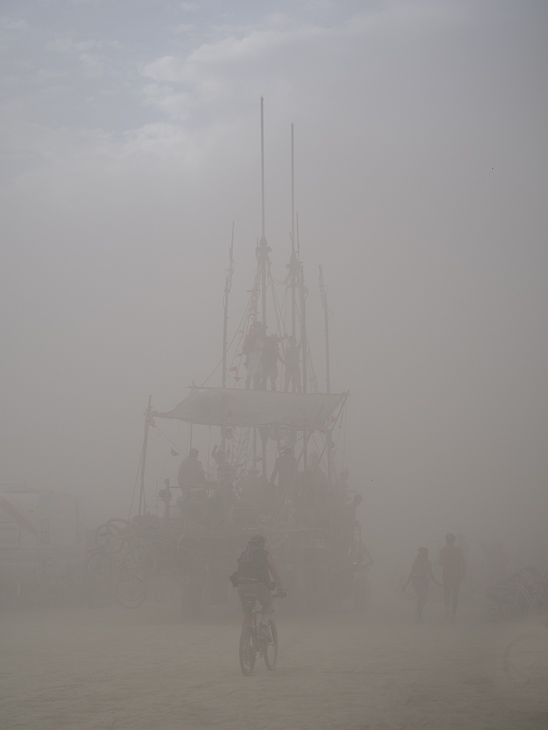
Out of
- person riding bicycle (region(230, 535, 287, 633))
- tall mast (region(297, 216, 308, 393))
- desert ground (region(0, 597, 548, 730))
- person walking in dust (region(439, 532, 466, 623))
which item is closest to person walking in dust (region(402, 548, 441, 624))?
person walking in dust (region(439, 532, 466, 623))

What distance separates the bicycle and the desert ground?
18cm

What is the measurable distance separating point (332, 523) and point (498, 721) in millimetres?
10017

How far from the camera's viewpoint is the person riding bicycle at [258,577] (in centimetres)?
1016

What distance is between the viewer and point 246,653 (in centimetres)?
952

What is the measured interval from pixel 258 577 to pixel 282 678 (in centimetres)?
140

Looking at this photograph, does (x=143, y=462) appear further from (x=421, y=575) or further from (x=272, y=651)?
(x=272, y=651)

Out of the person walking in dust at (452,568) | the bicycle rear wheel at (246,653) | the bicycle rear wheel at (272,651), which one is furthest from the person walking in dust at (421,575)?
the bicycle rear wheel at (246,653)

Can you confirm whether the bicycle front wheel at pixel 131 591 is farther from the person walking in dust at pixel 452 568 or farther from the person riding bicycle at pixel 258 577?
the person riding bicycle at pixel 258 577

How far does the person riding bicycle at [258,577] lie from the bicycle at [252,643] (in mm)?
81

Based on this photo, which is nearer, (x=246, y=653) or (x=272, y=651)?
(x=246, y=653)

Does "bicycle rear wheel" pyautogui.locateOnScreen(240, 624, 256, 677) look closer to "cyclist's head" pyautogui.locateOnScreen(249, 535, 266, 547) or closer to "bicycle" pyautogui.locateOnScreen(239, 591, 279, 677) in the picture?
"bicycle" pyautogui.locateOnScreen(239, 591, 279, 677)

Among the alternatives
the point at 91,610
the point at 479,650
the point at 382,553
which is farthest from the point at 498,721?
the point at 382,553

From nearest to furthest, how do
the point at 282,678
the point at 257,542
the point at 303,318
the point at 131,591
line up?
the point at 282,678, the point at 257,542, the point at 131,591, the point at 303,318

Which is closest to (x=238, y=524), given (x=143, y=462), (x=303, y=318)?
(x=143, y=462)
